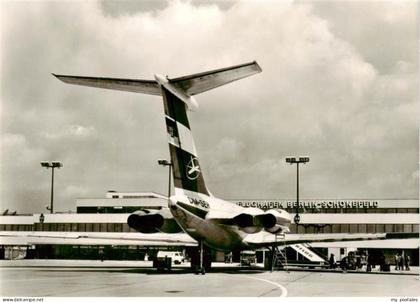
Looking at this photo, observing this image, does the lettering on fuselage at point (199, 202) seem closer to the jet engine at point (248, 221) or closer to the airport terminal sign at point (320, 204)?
the jet engine at point (248, 221)

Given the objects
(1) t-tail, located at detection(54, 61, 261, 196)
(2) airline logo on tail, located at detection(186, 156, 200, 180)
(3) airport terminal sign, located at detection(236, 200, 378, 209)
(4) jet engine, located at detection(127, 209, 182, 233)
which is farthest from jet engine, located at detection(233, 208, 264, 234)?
(3) airport terminal sign, located at detection(236, 200, 378, 209)

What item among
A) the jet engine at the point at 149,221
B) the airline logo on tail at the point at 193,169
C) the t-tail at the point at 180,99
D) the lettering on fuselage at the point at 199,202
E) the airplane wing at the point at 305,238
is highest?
the t-tail at the point at 180,99

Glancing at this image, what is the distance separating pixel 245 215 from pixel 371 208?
148 ft

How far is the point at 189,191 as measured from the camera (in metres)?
22.9

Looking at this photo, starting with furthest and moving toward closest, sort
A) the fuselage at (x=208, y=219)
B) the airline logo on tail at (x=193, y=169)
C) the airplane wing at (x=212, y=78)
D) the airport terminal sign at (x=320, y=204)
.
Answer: the airport terminal sign at (x=320, y=204) < the airline logo on tail at (x=193, y=169) < the fuselage at (x=208, y=219) < the airplane wing at (x=212, y=78)

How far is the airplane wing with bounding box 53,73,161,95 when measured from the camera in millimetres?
19578

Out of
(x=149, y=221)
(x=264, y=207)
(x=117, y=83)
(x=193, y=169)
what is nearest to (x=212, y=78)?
(x=117, y=83)

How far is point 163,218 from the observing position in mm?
24688

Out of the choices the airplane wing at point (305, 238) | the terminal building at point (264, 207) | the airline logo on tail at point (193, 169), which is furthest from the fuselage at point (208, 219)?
the terminal building at point (264, 207)

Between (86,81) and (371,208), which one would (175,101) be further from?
(371,208)

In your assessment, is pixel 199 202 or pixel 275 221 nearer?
pixel 275 221

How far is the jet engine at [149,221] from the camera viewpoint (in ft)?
77.9

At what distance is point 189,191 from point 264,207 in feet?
149

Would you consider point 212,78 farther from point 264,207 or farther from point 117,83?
point 264,207
